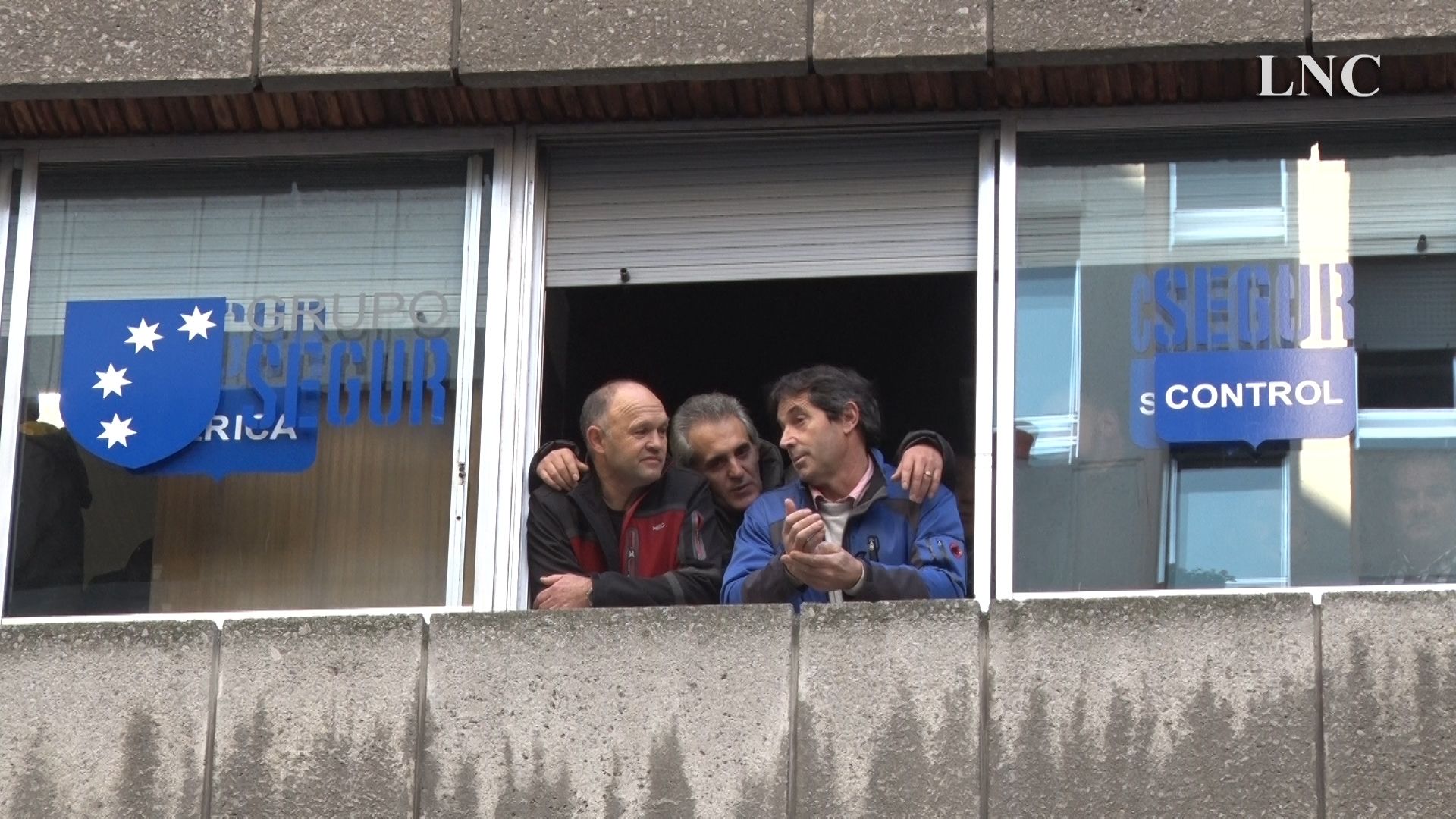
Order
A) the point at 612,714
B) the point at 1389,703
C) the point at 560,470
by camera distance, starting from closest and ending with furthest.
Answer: the point at 1389,703
the point at 612,714
the point at 560,470

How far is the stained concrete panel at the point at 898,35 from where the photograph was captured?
984 cm

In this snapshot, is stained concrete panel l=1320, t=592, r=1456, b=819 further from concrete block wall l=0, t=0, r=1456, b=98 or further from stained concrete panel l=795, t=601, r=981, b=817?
concrete block wall l=0, t=0, r=1456, b=98

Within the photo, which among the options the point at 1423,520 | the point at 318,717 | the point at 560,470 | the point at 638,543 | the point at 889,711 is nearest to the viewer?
the point at 889,711

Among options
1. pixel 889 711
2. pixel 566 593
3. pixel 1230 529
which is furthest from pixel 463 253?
pixel 1230 529

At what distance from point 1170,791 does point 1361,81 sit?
8.78ft

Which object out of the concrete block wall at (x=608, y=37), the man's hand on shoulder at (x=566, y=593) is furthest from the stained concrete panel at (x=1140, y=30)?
the man's hand on shoulder at (x=566, y=593)

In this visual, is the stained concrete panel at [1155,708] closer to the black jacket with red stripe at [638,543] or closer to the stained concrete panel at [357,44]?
the black jacket with red stripe at [638,543]

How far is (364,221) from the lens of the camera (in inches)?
410

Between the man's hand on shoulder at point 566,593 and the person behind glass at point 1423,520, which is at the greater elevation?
the person behind glass at point 1423,520

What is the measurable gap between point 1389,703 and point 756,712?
196 cm

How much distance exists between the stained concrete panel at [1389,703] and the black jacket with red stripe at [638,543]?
220 cm

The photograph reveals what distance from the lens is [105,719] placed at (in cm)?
938

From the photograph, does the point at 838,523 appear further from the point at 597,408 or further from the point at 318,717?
the point at 318,717

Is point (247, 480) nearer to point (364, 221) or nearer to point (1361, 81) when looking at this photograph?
point (364, 221)
